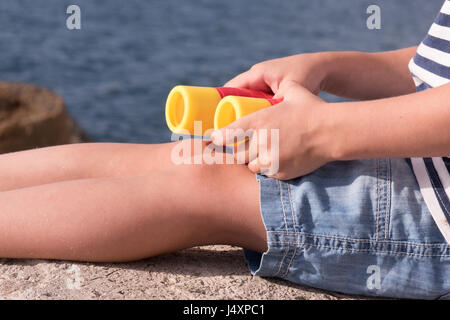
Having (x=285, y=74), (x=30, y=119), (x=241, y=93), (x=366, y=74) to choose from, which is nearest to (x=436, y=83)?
(x=366, y=74)

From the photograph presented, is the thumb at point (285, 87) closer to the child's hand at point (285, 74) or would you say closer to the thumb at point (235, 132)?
the child's hand at point (285, 74)

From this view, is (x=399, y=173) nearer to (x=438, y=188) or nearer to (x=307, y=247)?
(x=438, y=188)

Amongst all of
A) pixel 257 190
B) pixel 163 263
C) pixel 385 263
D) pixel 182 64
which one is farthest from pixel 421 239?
pixel 182 64

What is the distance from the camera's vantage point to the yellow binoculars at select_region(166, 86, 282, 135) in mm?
1362

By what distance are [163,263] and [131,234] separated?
0.21 m

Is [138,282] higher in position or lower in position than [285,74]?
lower

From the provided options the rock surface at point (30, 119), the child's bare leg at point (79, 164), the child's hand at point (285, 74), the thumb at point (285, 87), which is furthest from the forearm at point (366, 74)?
the rock surface at point (30, 119)

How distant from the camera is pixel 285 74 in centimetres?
155

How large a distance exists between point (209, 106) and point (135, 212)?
1.01ft

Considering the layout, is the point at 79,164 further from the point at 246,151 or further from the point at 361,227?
the point at 361,227

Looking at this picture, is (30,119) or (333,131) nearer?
(333,131)

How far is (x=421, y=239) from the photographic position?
4.21 feet

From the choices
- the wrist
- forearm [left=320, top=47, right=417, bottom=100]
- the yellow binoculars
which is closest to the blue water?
forearm [left=320, top=47, right=417, bottom=100]

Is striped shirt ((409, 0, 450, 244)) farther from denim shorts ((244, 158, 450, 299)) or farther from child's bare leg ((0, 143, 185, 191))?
child's bare leg ((0, 143, 185, 191))
